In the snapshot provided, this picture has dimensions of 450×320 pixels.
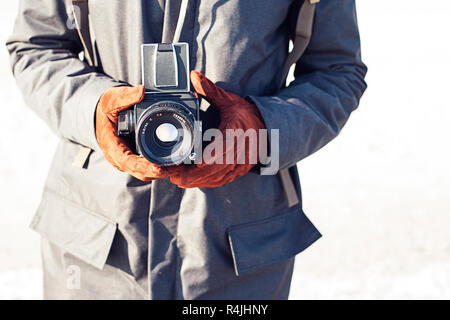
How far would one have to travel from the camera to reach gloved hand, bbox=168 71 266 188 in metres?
1.42

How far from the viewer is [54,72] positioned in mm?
1586

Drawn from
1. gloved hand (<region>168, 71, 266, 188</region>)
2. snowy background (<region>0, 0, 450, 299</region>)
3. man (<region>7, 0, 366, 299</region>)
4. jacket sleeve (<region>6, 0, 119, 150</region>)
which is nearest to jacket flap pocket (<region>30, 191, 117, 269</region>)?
man (<region>7, 0, 366, 299</region>)

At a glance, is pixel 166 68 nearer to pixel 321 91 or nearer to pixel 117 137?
pixel 117 137

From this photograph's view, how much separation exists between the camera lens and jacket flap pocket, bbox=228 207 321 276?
392 mm

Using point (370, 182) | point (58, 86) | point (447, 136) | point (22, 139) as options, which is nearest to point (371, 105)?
point (447, 136)

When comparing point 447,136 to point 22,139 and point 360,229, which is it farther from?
point 22,139

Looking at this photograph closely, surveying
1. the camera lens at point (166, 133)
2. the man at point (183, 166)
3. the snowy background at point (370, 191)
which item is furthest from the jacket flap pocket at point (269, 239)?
the snowy background at point (370, 191)

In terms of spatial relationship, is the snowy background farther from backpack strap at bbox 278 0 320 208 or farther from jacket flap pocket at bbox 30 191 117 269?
backpack strap at bbox 278 0 320 208

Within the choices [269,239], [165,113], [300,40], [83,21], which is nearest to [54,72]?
[83,21]

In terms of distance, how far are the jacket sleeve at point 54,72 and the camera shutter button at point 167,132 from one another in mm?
244

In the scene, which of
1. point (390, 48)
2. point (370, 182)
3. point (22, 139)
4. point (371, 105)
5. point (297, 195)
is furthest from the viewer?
point (390, 48)

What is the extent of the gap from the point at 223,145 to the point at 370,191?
3078mm

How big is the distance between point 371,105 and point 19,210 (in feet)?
13.4

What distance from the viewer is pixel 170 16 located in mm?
1503
